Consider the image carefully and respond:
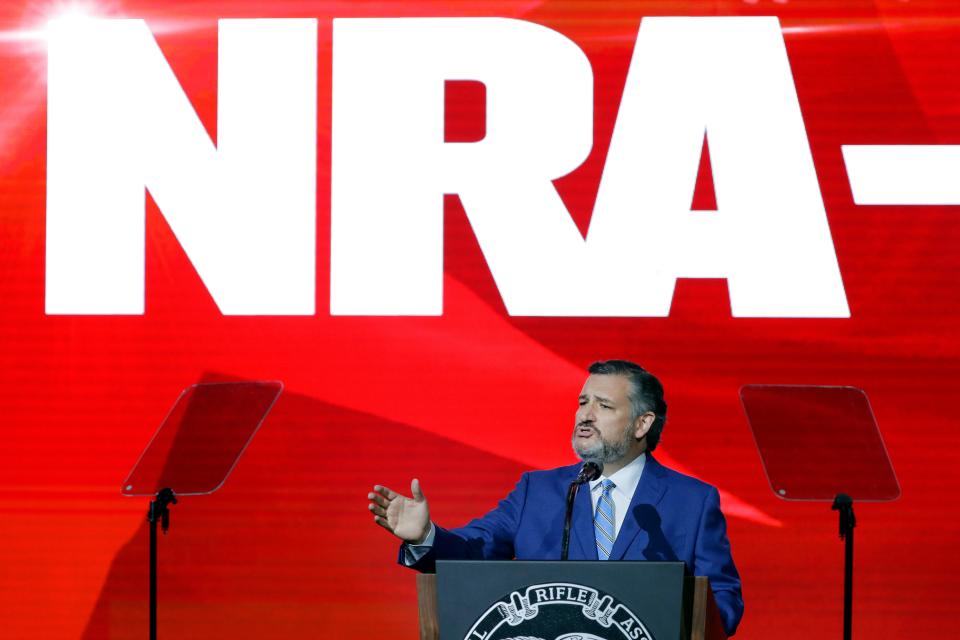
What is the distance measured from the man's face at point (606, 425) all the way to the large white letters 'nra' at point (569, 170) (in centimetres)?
95

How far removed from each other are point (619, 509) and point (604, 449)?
0.14m

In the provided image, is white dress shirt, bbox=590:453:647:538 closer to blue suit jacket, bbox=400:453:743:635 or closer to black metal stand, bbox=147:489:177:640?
blue suit jacket, bbox=400:453:743:635

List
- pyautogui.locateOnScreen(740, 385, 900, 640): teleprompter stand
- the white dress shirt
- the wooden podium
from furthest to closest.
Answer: pyautogui.locateOnScreen(740, 385, 900, 640): teleprompter stand < the white dress shirt < the wooden podium

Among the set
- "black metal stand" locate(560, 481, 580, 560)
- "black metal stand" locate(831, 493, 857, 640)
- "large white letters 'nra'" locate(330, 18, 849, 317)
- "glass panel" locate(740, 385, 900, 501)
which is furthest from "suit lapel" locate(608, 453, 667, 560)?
"large white letters 'nra'" locate(330, 18, 849, 317)

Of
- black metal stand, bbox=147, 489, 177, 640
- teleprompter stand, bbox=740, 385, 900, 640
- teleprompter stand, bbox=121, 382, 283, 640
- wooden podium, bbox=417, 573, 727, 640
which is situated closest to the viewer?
wooden podium, bbox=417, 573, 727, 640

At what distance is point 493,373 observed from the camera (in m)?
3.89

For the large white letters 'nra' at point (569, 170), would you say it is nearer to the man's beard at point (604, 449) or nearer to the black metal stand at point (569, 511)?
the man's beard at point (604, 449)

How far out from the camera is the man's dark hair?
2.96 meters

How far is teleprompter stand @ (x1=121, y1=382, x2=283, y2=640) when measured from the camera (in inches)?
152

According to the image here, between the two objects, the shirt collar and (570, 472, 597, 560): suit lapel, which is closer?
(570, 472, 597, 560): suit lapel

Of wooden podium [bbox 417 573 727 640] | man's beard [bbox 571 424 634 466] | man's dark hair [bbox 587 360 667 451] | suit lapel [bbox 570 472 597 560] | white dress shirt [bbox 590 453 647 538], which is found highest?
man's dark hair [bbox 587 360 667 451]

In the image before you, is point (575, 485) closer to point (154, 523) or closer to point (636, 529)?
point (636, 529)

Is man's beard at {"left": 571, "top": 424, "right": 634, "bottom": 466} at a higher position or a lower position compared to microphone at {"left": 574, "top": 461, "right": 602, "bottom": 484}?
higher

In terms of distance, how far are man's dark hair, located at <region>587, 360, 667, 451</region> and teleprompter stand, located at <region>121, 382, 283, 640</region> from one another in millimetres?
1304
